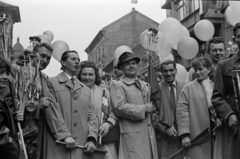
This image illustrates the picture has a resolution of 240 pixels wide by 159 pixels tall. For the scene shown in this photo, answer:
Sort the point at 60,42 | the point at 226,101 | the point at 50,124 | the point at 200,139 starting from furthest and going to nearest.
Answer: the point at 60,42, the point at 200,139, the point at 50,124, the point at 226,101

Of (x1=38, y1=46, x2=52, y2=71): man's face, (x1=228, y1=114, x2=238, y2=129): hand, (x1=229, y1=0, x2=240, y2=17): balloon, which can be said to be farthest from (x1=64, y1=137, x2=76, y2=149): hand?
(x1=229, y1=0, x2=240, y2=17): balloon

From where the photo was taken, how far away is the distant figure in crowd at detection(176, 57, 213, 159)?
6094 mm

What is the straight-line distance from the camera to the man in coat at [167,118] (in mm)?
6172

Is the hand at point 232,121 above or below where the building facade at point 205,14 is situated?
below

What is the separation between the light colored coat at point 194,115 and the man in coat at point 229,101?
89 cm

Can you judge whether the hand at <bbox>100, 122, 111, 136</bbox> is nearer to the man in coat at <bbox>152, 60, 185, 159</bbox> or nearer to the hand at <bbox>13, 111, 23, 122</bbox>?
the man in coat at <bbox>152, 60, 185, 159</bbox>

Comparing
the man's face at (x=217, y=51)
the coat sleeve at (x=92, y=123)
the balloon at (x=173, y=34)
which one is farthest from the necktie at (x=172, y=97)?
the balloon at (x=173, y=34)

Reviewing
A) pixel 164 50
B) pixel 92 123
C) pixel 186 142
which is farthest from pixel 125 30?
pixel 92 123

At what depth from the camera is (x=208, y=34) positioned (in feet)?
36.6

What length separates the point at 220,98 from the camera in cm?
515

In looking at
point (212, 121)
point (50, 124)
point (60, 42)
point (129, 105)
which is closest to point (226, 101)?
point (212, 121)

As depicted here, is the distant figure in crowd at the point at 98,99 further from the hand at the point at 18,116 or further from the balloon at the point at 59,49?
the balloon at the point at 59,49

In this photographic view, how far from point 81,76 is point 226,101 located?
228 cm

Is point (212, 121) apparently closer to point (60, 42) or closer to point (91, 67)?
point (91, 67)
